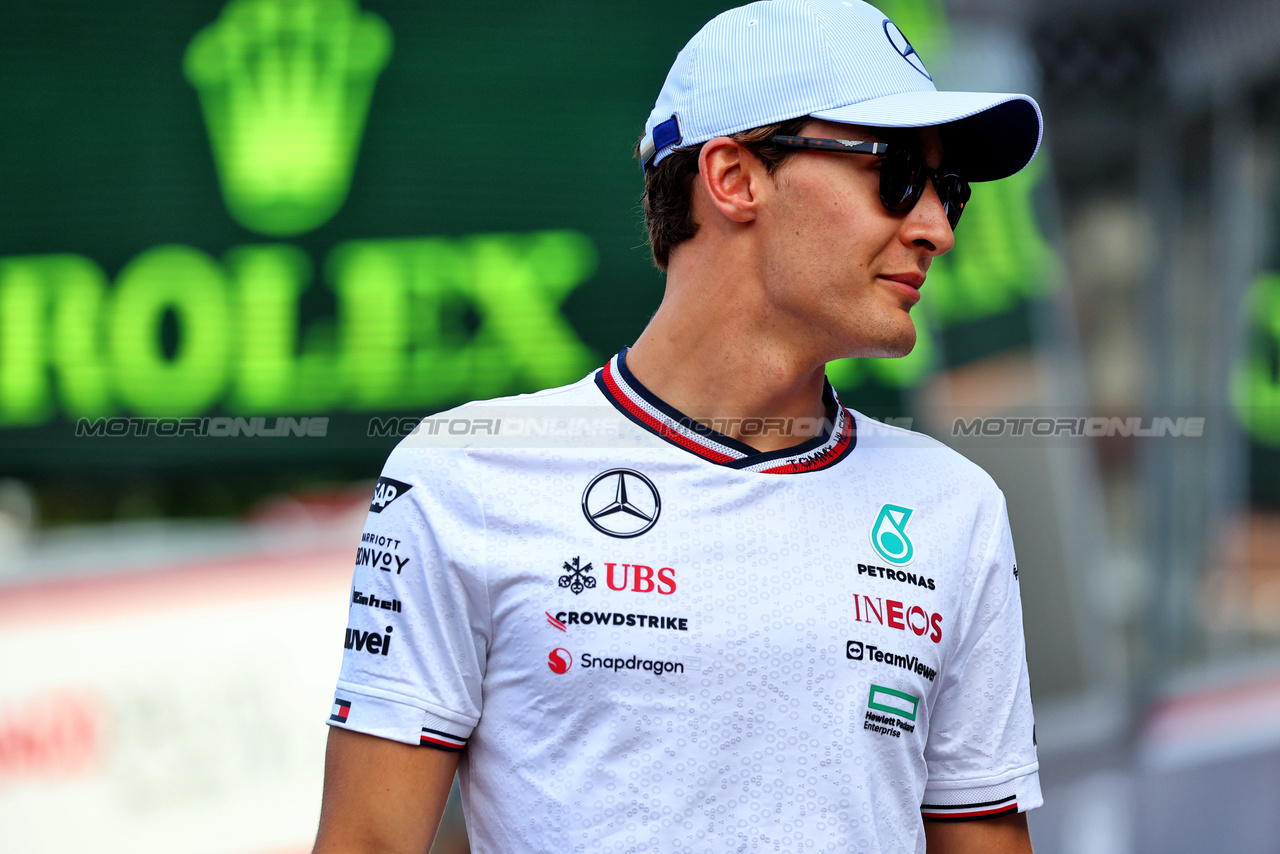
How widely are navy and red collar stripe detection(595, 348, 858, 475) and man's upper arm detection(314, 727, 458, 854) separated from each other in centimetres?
50

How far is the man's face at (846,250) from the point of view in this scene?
1.56 metres

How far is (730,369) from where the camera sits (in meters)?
1.62

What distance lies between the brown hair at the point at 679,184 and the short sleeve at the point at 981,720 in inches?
23.8

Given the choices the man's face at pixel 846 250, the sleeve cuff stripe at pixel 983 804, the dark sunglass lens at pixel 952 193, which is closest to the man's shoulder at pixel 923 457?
the man's face at pixel 846 250

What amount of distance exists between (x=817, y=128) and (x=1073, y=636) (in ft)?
11.8

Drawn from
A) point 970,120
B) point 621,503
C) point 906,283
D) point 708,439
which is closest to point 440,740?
point 621,503

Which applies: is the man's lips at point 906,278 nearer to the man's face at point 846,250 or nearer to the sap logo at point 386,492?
the man's face at point 846,250

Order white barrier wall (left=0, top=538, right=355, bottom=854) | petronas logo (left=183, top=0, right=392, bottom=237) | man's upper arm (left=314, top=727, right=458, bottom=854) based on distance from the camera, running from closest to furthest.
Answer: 1. man's upper arm (left=314, top=727, right=458, bottom=854)
2. white barrier wall (left=0, top=538, right=355, bottom=854)
3. petronas logo (left=183, top=0, right=392, bottom=237)

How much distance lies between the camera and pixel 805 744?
4.63ft

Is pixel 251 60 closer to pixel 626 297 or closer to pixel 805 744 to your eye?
pixel 626 297

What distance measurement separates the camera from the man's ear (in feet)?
5.34

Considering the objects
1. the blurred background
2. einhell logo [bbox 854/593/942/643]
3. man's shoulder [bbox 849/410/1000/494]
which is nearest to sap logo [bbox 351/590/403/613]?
einhell logo [bbox 854/593/942/643]

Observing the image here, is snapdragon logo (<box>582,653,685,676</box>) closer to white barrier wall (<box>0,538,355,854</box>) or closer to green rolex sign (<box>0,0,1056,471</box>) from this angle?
green rolex sign (<box>0,0,1056,471</box>)

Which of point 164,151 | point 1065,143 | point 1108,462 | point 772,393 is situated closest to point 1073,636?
point 1108,462
